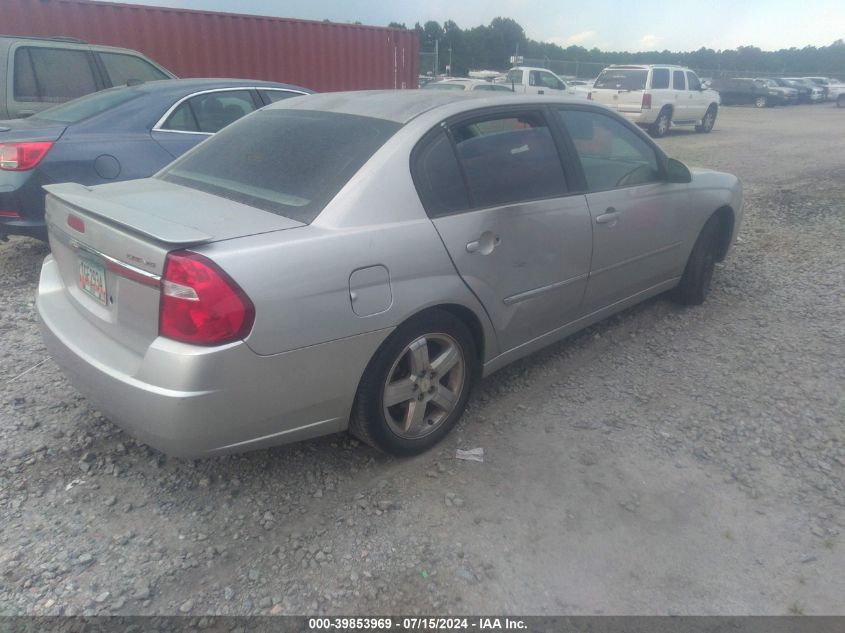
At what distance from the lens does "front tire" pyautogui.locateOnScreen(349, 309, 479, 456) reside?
269cm

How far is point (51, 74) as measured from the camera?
682cm

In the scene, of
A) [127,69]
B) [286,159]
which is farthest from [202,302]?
[127,69]

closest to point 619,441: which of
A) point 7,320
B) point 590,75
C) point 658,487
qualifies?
point 658,487

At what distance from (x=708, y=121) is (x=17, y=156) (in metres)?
18.0

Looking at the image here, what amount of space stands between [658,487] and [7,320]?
162 inches

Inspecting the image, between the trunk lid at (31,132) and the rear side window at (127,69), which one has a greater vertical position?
the rear side window at (127,69)

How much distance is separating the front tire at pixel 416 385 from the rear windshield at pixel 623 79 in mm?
15138

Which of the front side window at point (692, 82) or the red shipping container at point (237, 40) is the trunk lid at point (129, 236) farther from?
the front side window at point (692, 82)

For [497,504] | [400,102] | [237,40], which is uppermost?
[237,40]

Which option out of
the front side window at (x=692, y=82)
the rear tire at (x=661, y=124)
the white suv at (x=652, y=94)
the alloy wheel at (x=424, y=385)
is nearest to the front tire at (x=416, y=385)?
the alloy wheel at (x=424, y=385)

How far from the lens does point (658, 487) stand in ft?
9.33

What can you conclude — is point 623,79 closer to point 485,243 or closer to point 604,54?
point 485,243

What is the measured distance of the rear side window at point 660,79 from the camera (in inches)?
635

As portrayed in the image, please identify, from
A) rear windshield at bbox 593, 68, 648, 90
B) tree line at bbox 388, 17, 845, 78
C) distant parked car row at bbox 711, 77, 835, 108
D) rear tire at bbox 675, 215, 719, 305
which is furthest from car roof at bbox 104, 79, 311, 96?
tree line at bbox 388, 17, 845, 78
